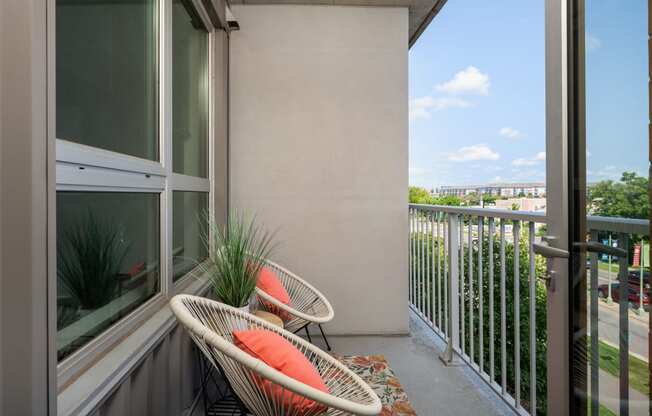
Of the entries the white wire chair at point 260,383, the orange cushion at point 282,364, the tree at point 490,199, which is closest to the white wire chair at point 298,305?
the white wire chair at point 260,383

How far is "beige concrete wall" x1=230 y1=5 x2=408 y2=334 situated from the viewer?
2934mm

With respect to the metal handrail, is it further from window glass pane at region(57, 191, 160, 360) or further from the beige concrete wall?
window glass pane at region(57, 191, 160, 360)

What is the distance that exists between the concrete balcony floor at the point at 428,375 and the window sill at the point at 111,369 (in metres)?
1.35

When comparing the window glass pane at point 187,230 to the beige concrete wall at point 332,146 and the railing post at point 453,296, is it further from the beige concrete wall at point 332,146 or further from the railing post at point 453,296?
the railing post at point 453,296

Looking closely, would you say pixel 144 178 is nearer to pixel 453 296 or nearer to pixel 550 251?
pixel 550 251

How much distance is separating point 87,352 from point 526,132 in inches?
492

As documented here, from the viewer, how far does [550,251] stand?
3.74 feet

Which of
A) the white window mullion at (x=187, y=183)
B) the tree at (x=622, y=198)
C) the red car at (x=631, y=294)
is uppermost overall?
the white window mullion at (x=187, y=183)

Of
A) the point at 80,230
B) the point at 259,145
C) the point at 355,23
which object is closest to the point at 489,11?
the point at 355,23

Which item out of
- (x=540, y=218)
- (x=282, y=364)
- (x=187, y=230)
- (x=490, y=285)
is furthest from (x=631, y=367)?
(x=187, y=230)

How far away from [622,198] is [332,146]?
220cm

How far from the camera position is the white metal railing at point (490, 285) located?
1031 mm

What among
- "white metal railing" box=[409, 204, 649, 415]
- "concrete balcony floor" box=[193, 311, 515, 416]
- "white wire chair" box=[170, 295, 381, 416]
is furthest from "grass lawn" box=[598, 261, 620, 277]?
"concrete balcony floor" box=[193, 311, 515, 416]

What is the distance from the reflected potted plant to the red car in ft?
4.62
